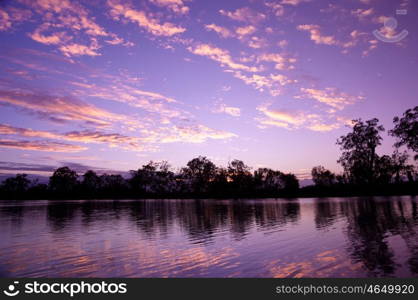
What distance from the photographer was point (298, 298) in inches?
320

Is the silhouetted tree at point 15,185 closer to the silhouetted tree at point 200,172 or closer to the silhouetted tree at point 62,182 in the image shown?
the silhouetted tree at point 62,182

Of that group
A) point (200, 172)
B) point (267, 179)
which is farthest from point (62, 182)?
point (267, 179)

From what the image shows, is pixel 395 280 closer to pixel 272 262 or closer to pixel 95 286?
pixel 272 262

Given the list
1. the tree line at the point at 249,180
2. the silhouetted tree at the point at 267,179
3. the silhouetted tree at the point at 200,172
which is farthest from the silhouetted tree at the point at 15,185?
the silhouetted tree at the point at 267,179

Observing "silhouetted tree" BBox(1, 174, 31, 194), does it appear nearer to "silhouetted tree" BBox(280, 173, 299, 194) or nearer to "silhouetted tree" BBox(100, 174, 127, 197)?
"silhouetted tree" BBox(100, 174, 127, 197)

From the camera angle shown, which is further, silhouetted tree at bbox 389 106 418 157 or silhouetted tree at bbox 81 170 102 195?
silhouetted tree at bbox 81 170 102 195

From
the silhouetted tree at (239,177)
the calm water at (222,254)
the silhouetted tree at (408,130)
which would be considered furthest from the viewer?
the silhouetted tree at (239,177)

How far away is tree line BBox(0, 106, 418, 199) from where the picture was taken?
79875 millimetres

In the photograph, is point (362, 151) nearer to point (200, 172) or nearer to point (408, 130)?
point (408, 130)

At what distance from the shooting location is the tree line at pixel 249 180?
7988 cm

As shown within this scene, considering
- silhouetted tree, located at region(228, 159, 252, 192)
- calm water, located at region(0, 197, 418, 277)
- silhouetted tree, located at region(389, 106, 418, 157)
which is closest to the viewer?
calm water, located at region(0, 197, 418, 277)

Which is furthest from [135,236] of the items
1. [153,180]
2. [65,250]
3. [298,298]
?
[153,180]

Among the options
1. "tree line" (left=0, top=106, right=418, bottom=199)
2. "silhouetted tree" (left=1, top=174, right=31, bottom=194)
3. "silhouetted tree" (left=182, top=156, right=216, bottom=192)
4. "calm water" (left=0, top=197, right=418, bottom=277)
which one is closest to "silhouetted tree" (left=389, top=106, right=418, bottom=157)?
"tree line" (left=0, top=106, right=418, bottom=199)

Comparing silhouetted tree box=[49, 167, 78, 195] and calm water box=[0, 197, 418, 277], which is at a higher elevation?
silhouetted tree box=[49, 167, 78, 195]
